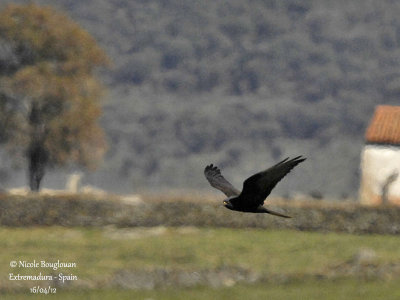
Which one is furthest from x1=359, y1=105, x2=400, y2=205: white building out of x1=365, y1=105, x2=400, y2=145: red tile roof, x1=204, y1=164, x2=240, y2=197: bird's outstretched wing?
x1=204, y1=164, x2=240, y2=197: bird's outstretched wing

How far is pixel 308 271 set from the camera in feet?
195

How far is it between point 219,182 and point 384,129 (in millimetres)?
52436

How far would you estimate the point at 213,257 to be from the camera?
59656 mm

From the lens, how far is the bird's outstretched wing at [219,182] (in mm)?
19672

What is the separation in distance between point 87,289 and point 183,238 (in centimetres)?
782

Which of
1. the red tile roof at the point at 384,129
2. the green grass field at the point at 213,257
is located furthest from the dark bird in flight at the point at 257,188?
the red tile roof at the point at 384,129

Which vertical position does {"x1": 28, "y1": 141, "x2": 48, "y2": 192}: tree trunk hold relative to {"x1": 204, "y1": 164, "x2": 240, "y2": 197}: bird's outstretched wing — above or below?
above

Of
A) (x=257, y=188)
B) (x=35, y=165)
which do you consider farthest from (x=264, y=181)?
(x=35, y=165)

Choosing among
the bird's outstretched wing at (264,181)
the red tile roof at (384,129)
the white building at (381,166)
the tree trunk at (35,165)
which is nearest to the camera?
the bird's outstretched wing at (264,181)

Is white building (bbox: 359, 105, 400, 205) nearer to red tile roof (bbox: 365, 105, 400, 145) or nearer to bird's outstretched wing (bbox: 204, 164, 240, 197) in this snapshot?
red tile roof (bbox: 365, 105, 400, 145)

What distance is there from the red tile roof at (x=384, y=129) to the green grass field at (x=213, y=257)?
815 cm

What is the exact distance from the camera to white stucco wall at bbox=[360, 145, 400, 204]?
68812mm

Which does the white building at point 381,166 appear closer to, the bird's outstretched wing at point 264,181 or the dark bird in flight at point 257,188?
the dark bird in flight at point 257,188

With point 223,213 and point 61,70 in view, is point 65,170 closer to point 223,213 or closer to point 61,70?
point 61,70
